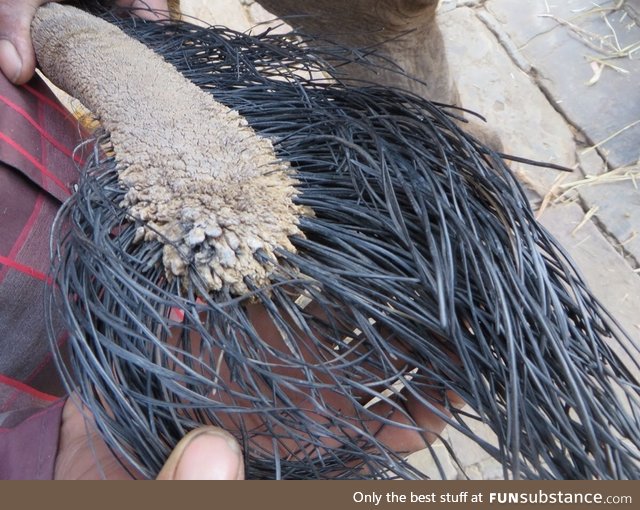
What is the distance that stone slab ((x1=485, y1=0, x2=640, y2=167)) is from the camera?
1.41m

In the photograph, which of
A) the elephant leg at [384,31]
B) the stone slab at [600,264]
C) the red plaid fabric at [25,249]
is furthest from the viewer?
the stone slab at [600,264]

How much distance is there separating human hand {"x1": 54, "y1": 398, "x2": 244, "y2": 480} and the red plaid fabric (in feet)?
0.26

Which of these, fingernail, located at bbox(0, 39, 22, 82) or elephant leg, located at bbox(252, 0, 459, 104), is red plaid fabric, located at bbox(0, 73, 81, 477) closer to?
fingernail, located at bbox(0, 39, 22, 82)

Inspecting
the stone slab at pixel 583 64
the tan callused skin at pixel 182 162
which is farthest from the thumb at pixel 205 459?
the stone slab at pixel 583 64

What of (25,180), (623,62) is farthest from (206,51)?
(623,62)

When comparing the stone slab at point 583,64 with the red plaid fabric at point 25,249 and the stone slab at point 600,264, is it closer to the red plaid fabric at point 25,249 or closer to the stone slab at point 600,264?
the stone slab at point 600,264

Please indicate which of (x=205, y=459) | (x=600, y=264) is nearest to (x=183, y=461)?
(x=205, y=459)

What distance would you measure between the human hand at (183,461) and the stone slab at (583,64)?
1.28 m

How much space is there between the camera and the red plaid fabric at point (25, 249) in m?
0.61

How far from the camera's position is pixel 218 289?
0.49 meters

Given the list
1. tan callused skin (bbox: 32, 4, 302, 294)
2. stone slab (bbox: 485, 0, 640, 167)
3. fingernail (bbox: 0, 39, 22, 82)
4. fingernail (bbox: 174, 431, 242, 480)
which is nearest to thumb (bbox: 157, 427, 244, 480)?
fingernail (bbox: 174, 431, 242, 480)

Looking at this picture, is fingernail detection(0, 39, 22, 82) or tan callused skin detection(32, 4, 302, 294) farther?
fingernail detection(0, 39, 22, 82)

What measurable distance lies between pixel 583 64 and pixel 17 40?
1.38 m

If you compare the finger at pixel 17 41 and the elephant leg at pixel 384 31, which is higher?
the elephant leg at pixel 384 31
